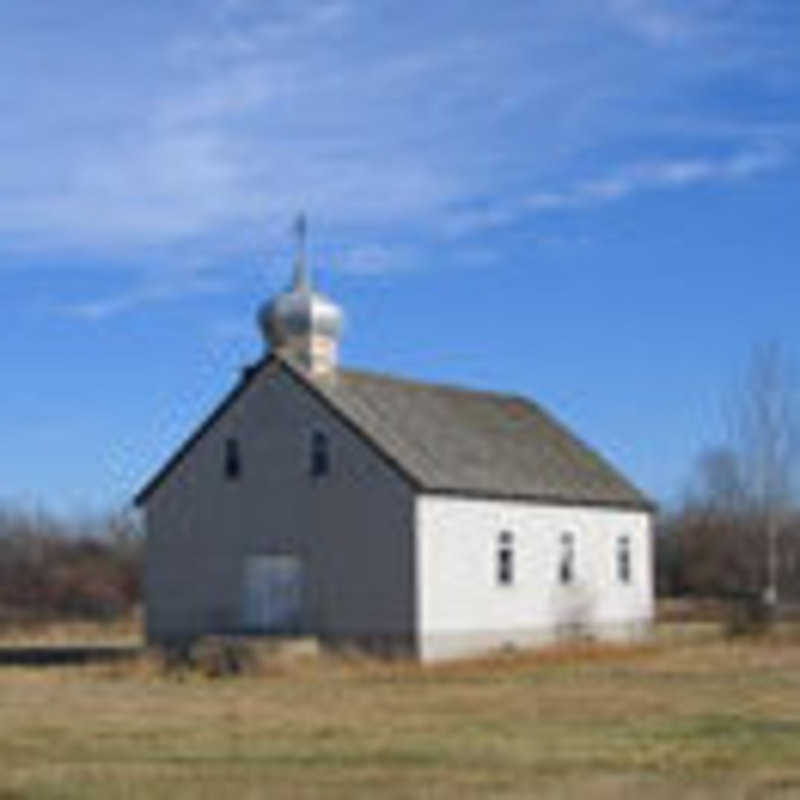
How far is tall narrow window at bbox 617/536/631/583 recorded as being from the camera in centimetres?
5247

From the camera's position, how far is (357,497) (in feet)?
142

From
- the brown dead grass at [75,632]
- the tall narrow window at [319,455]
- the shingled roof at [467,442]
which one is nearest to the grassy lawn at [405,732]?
the tall narrow window at [319,455]

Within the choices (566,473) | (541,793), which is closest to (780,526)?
(566,473)

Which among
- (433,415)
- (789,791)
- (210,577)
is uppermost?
(433,415)

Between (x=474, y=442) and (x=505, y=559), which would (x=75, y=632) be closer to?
(x=474, y=442)

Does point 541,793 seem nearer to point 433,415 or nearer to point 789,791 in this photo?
point 789,791

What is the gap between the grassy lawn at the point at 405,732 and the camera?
62.5 ft

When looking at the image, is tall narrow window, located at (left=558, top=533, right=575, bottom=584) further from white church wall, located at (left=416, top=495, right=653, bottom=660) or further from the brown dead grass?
the brown dead grass

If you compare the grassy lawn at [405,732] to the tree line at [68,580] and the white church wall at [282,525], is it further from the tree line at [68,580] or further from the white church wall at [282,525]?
the tree line at [68,580]

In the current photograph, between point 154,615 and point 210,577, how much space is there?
1873 mm

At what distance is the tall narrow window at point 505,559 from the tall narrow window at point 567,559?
2.67 metres

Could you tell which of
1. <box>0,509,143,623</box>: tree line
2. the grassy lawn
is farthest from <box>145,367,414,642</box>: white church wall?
<box>0,509,143,623</box>: tree line

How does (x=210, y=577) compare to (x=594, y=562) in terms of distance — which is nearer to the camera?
(x=210, y=577)

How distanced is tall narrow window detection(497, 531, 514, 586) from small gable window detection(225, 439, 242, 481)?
6099 millimetres
